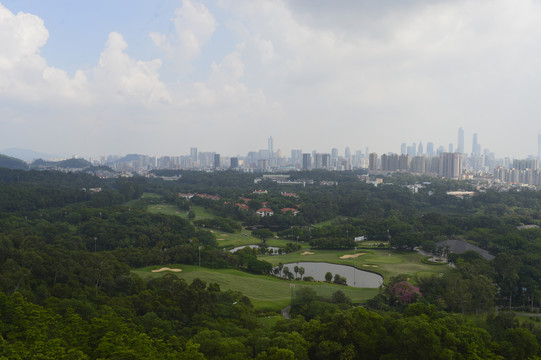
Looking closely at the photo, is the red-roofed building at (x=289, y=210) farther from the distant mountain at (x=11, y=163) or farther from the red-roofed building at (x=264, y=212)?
the distant mountain at (x=11, y=163)

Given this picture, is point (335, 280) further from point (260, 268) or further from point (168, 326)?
point (168, 326)

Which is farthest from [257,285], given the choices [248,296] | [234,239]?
[234,239]

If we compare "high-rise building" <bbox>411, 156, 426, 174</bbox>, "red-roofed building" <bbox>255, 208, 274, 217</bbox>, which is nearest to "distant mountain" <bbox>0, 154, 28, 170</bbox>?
"red-roofed building" <bbox>255, 208, 274, 217</bbox>

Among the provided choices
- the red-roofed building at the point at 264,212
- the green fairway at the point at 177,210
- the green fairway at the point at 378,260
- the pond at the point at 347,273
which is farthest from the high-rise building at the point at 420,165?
the pond at the point at 347,273

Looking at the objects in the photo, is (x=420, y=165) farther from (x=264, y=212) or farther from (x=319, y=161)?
(x=264, y=212)

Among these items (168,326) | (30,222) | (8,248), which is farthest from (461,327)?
(30,222)

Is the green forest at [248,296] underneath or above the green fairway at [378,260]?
above
